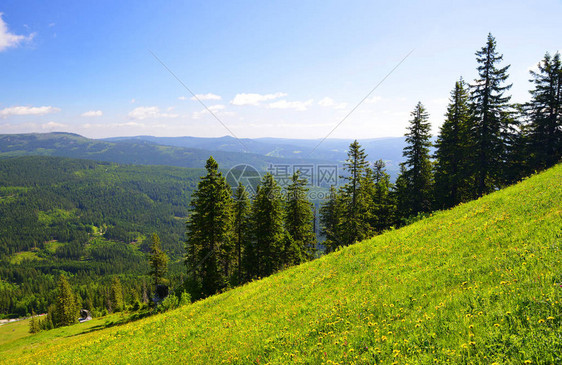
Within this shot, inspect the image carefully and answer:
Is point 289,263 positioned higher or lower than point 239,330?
lower

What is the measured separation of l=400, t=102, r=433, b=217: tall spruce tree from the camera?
105ft

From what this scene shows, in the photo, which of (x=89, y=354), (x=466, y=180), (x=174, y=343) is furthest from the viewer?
(x=466, y=180)

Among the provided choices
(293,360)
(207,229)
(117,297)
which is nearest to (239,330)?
(293,360)

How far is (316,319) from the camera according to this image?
962cm

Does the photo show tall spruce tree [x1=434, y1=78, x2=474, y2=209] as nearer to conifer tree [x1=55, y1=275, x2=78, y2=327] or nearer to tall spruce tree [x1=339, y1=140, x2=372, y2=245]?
tall spruce tree [x1=339, y1=140, x2=372, y2=245]

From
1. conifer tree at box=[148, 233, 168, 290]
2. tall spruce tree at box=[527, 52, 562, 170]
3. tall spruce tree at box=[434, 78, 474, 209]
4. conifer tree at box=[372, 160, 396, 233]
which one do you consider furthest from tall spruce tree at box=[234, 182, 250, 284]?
tall spruce tree at box=[527, 52, 562, 170]

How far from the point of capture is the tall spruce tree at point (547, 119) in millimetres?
27203

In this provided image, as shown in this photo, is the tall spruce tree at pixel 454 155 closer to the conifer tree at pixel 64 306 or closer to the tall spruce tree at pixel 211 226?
the tall spruce tree at pixel 211 226

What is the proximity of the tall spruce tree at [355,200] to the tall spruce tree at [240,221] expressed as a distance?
498 inches

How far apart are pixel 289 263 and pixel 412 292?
88.3 ft

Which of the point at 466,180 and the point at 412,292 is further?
the point at 466,180

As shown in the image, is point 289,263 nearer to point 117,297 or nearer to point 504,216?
point 504,216

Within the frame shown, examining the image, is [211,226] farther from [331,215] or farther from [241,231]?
[331,215]

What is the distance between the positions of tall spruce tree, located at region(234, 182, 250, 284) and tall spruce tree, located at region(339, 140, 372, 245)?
1264cm
